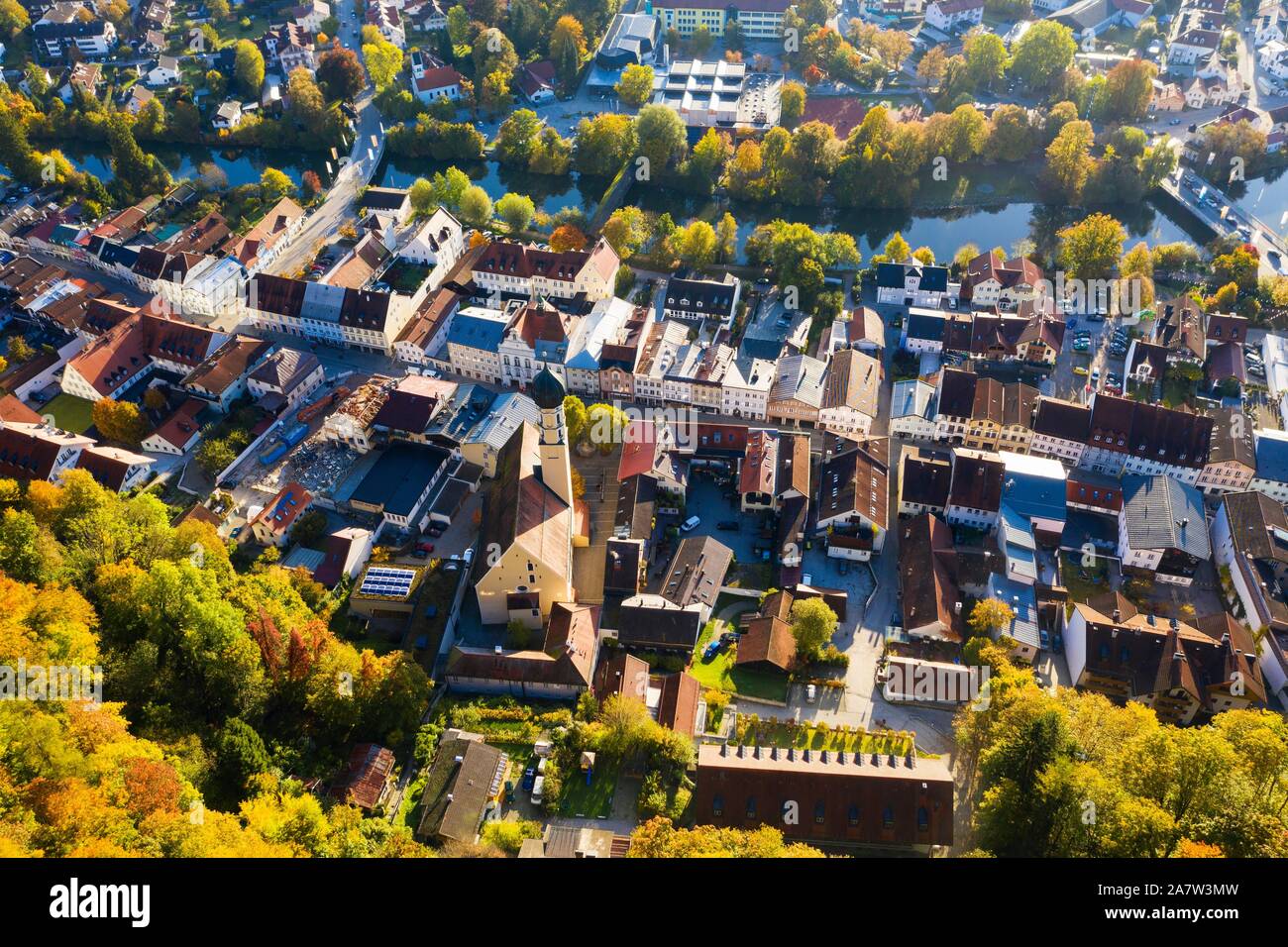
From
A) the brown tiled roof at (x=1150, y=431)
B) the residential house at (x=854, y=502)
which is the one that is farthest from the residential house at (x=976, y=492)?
the brown tiled roof at (x=1150, y=431)

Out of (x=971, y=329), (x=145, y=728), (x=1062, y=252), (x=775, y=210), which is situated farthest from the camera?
(x=775, y=210)

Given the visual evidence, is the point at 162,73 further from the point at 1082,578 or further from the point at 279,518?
the point at 1082,578

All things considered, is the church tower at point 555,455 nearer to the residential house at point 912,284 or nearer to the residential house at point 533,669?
the residential house at point 533,669

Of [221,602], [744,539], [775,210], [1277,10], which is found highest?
[1277,10]

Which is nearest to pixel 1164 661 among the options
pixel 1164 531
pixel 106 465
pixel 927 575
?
pixel 1164 531

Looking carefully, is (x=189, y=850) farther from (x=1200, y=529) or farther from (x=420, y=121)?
(x=420, y=121)

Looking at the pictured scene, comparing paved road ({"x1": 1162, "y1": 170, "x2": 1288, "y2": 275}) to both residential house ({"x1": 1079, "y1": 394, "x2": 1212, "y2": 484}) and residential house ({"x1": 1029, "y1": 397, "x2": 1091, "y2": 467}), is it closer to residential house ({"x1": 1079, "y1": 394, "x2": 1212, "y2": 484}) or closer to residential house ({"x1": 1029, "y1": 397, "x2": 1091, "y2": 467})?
residential house ({"x1": 1079, "y1": 394, "x2": 1212, "y2": 484})
